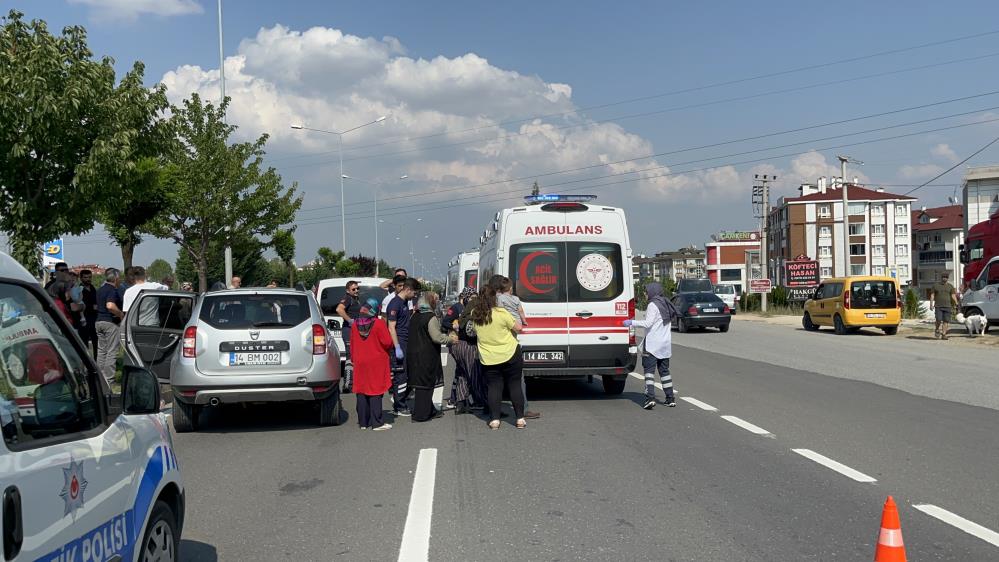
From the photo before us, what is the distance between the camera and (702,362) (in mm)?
19109

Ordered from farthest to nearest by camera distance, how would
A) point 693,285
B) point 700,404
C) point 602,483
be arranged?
point 693,285 < point 700,404 < point 602,483

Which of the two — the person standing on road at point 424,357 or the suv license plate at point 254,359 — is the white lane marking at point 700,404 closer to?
the person standing on road at point 424,357

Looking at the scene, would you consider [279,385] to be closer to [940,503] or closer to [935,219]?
[940,503]

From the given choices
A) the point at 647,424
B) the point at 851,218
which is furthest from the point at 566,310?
the point at 851,218

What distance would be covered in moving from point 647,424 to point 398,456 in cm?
316

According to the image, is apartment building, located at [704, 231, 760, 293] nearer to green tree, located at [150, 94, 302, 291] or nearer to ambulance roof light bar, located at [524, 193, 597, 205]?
green tree, located at [150, 94, 302, 291]

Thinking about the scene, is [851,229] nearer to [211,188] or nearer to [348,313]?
[211,188]

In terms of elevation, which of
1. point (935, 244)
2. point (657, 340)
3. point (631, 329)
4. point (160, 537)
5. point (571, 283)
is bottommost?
point (160, 537)

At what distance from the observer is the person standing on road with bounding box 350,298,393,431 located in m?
10.0

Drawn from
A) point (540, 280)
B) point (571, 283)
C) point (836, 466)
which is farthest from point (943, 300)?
point (836, 466)

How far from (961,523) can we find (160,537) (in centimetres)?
478

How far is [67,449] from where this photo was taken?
3.00m

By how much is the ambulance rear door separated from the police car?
8361 mm

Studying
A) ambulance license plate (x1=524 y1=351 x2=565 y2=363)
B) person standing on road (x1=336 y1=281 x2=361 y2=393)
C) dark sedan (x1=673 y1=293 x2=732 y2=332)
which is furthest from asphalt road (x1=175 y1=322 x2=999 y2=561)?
dark sedan (x1=673 y1=293 x2=732 y2=332)
